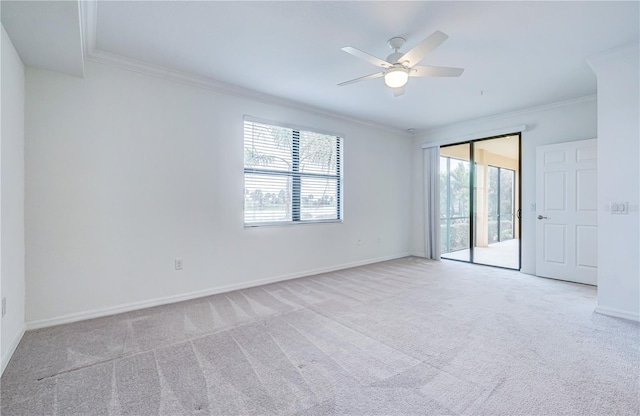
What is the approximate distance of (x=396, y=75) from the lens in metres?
2.55

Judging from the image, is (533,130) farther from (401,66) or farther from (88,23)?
(88,23)

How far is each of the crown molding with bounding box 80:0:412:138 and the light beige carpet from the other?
8.38ft

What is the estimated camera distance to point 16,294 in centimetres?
236

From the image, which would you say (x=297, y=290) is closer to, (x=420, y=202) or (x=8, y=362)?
(x=8, y=362)

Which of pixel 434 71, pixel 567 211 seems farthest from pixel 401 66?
pixel 567 211

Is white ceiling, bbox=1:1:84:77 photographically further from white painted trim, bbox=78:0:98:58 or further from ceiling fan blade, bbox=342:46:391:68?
ceiling fan blade, bbox=342:46:391:68

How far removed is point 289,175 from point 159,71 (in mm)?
2012

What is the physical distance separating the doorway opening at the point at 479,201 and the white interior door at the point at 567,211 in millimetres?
1104

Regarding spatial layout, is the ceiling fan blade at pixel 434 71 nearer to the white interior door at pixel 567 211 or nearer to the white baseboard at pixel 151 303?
the white interior door at pixel 567 211

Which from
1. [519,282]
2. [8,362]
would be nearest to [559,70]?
[519,282]

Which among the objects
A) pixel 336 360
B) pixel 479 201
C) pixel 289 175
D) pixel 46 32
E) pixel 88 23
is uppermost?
pixel 88 23

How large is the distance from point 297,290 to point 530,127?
175 inches

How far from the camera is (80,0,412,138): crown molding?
232 centimetres

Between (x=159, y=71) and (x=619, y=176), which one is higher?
(x=159, y=71)
